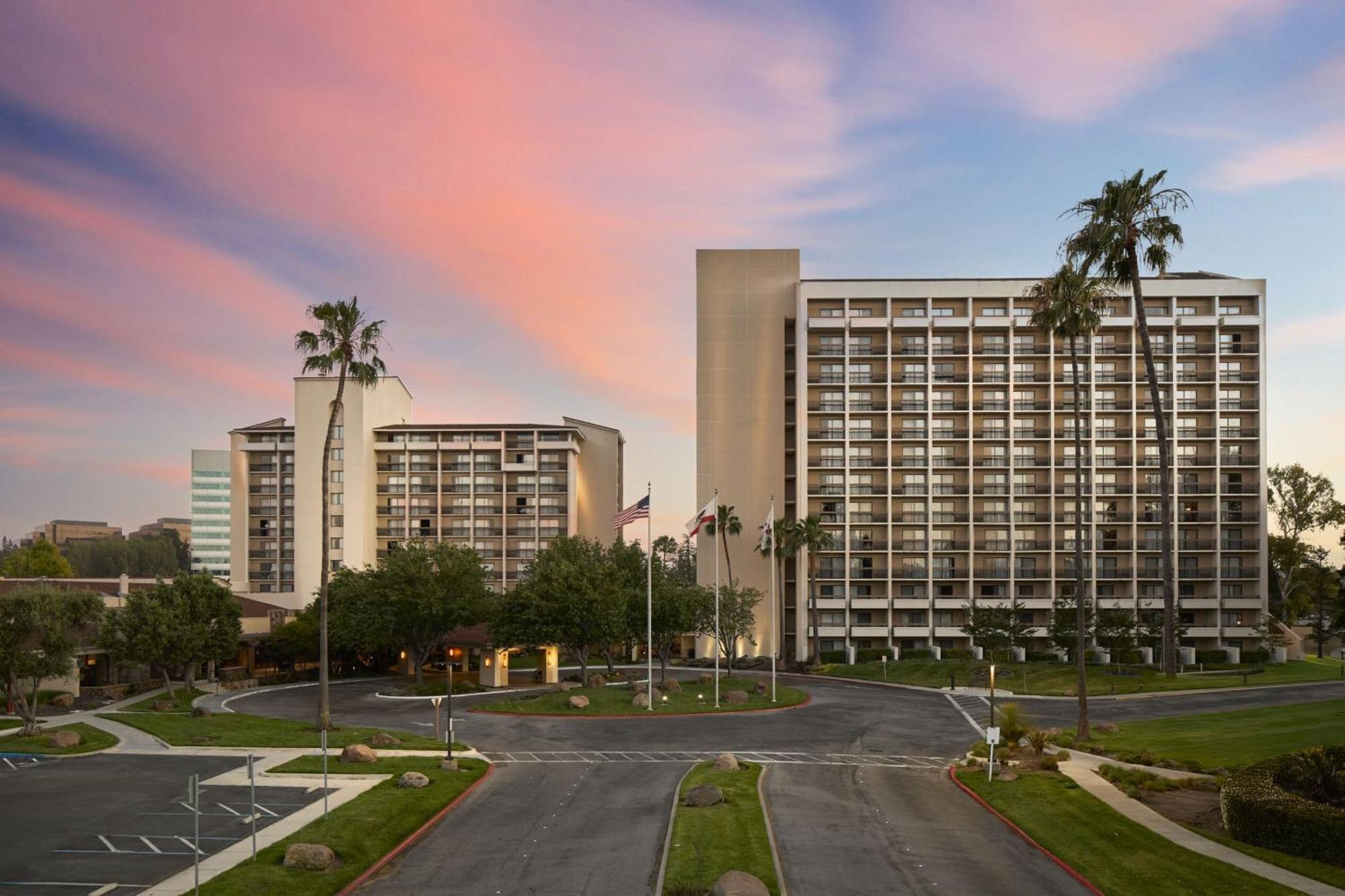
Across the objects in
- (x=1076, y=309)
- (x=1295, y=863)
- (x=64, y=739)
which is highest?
(x=1076, y=309)

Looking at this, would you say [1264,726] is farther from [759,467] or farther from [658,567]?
[759,467]

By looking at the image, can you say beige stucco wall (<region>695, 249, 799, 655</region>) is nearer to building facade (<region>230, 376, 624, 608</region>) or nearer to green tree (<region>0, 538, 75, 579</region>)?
building facade (<region>230, 376, 624, 608</region>)

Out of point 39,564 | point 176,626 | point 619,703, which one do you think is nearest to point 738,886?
point 619,703

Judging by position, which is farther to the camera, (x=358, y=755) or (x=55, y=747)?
(x=55, y=747)

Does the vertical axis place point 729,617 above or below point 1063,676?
above

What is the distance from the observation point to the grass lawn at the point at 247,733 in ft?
147

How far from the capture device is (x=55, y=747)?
44.3 meters

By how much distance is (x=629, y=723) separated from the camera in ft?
175

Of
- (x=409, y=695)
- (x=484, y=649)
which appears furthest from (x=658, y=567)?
(x=409, y=695)

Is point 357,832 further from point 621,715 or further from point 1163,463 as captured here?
point 1163,463

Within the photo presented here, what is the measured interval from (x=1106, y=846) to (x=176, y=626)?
62746mm

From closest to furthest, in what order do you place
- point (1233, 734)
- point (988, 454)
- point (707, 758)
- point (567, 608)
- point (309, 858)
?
point (309, 858), point (707, 758), point (1233, 734), point (567, 608), point (988, 454)

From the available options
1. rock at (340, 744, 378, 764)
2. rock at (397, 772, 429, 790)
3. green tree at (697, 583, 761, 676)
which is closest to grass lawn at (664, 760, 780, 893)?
rock at (397, 772, 429, 790)

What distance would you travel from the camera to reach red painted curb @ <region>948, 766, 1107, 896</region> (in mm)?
23641
